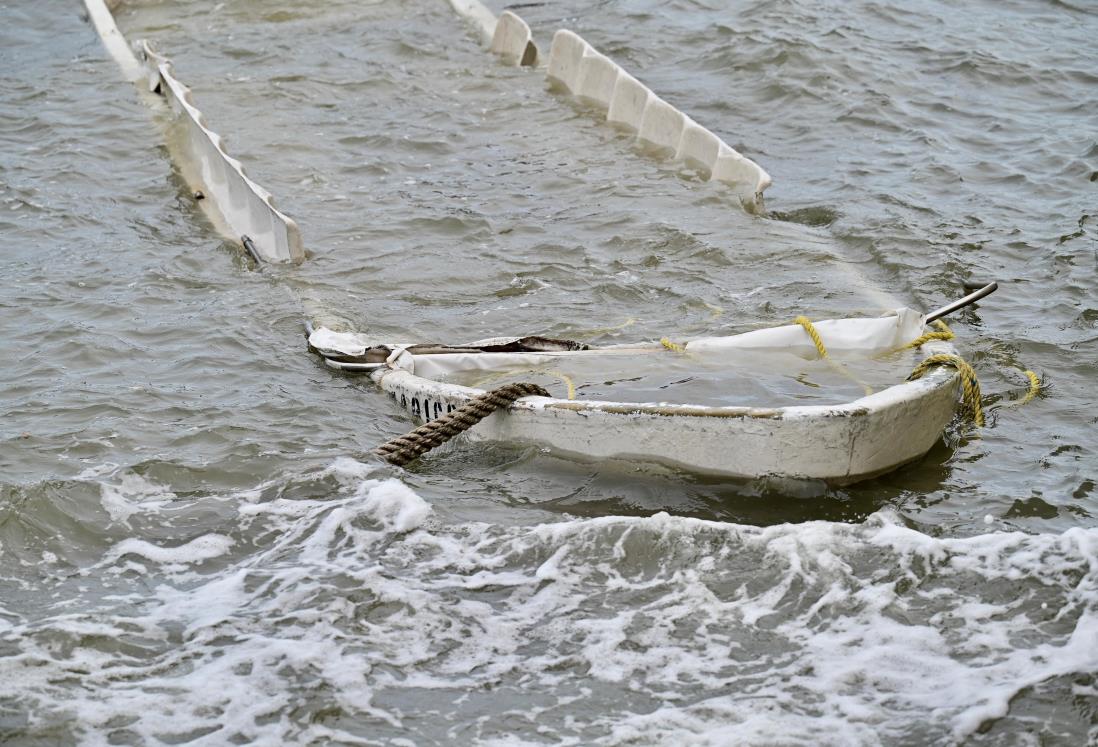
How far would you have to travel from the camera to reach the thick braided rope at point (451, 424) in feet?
18.8

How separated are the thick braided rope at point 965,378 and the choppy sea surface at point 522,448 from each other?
146mm

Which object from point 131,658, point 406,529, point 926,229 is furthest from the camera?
point 926,229

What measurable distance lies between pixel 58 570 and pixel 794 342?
142 inches

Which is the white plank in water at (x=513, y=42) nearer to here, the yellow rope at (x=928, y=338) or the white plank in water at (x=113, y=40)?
the white plank in water at (x=113, y=40)

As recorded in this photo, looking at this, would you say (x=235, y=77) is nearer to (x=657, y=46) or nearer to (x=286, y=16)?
(x=286, y=16)

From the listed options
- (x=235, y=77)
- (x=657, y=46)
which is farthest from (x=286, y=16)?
(x=657, y=46)

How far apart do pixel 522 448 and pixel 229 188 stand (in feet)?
15.4

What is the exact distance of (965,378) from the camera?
5977 mm

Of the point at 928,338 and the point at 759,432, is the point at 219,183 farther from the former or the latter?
the point at 759,432

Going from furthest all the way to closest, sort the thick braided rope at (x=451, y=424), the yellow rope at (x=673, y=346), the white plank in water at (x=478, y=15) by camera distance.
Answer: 1. the white plank in water at (x=478, y=15)
2. the yellow rope at (x=673, y=346)
3. the thick braided rope at (x=451, y=424)

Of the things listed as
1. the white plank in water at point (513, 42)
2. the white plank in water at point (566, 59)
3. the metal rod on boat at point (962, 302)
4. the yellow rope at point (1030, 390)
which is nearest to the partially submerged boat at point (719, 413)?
the metal rod on boat at point (962, 302)

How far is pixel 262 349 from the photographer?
7.35 meters

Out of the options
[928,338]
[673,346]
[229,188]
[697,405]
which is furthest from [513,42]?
[697,405]

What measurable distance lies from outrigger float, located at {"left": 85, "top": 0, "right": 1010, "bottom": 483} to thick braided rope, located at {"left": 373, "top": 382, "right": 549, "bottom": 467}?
0.03 metres
